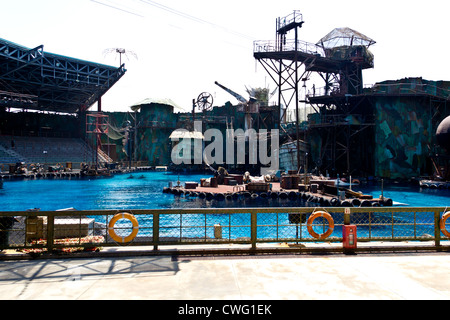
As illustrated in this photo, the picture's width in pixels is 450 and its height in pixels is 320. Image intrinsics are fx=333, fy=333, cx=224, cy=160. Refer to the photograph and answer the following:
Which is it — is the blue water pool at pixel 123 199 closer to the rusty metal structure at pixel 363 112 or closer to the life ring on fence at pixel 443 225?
the rusty metal structure at pixel 363 112

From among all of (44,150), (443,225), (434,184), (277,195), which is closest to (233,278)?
(443,225)

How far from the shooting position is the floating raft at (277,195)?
31.6 m

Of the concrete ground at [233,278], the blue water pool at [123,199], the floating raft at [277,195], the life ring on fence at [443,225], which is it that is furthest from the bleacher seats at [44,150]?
the life ring on fence at [443,225]

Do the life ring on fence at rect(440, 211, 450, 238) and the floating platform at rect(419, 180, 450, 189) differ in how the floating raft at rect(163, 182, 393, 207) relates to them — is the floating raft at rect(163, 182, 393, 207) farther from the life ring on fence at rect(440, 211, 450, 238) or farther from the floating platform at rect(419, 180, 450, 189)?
the life ring on fence at rect(440, 211, 450, 238)

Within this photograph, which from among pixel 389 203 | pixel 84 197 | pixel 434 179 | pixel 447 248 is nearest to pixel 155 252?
pixel 447 248

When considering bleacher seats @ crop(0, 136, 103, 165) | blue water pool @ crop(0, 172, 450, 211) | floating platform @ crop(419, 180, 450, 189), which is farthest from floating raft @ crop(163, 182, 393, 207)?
bleacher seats @ crop(0, 136, 103, 165)

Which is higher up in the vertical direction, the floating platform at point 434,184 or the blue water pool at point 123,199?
the floating platform at point 434,184

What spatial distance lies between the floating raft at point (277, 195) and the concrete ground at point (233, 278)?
22.5 meters

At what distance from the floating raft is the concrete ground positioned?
22.5 metres

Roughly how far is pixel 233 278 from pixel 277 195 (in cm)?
3053

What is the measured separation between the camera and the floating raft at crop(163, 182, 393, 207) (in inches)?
1244

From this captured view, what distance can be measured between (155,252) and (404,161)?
Result: 5155 centimetres

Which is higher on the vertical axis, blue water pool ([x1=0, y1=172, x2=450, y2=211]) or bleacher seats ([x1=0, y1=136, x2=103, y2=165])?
bleacher seats ([x1=0, y1=136, x2=103, y2=165])
